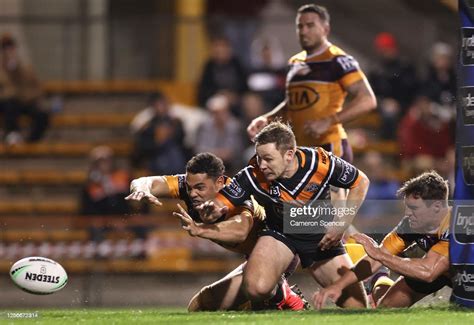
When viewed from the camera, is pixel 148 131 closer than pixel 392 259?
No

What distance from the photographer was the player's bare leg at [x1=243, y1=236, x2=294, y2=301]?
1055cm

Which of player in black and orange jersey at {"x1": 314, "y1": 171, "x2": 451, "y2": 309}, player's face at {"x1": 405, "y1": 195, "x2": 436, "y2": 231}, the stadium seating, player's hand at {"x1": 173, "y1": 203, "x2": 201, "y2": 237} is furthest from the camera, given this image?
the stadium seating

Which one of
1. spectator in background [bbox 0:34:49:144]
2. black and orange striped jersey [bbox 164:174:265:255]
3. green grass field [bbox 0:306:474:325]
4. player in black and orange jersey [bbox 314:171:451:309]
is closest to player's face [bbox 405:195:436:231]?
player in black and orange jersey [bbox 314:171:451:309]

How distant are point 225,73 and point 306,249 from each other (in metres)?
7.31

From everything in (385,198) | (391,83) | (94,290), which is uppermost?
(391,83)

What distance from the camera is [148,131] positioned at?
1752cm

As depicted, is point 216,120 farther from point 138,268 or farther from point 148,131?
point 138,268

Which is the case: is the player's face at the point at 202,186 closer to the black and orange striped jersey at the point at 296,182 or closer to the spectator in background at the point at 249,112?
the black and orange striped jersey at the point at 296,182

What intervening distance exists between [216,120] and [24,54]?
3754 mm

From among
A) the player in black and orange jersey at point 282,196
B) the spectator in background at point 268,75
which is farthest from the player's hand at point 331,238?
the spectator in background at point 268,75

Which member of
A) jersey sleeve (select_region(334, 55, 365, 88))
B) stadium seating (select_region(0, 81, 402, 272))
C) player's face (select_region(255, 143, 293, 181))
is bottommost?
stadium seating (select_region(0, 81, 402, 272))

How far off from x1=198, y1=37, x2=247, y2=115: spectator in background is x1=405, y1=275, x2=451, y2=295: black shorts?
7.01 meters

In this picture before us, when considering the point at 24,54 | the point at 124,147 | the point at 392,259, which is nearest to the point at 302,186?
the point at 392,259

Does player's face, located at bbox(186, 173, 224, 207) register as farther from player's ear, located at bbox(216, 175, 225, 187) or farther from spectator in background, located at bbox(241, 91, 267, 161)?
spectator in background, located at bbox(241, 91, 267, 161)
